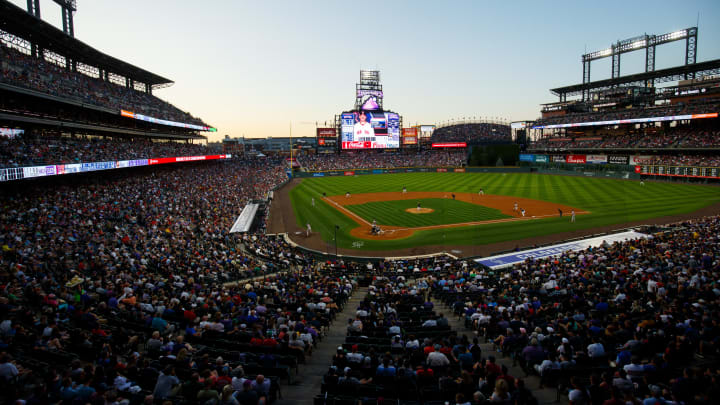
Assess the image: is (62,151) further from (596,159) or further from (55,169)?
(596,159)

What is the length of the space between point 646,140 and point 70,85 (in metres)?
81.0

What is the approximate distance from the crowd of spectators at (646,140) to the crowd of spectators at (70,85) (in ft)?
242

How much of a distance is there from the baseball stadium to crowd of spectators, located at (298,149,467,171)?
25130 mm

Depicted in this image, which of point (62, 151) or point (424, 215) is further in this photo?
point (424, 215)

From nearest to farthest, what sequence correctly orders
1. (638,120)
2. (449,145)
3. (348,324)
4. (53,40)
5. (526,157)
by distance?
(348,324) < (53,40) < (638,120) < (526,157) < (449,145)

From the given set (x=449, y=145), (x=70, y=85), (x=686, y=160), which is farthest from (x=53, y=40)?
(x=449, y=145)

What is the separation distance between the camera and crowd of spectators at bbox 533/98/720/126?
56.3 meters

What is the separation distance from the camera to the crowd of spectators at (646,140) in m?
54.7

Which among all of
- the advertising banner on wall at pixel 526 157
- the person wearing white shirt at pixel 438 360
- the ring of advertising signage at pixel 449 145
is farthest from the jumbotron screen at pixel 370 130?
the person wearing white shirt at pixel 438 360

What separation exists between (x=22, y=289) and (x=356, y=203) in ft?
111

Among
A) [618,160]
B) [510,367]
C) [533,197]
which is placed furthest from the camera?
[618,160]

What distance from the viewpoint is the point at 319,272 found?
19.6 m

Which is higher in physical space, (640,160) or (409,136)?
(409,136)

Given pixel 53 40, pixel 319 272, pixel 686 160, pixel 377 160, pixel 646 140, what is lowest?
pixel 319 272
